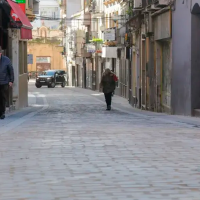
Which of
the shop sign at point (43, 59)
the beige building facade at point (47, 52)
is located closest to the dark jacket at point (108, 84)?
the beige building facade at point (47, 52)

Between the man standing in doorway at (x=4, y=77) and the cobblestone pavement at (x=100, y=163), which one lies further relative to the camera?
the man standing in doorway at (x=4, y=77)

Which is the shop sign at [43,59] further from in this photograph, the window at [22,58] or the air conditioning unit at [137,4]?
the air conditioning unit at [137,4]

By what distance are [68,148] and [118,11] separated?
46.3 metres

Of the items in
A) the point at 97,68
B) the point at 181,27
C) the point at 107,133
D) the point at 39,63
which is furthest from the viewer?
the point at 39,63

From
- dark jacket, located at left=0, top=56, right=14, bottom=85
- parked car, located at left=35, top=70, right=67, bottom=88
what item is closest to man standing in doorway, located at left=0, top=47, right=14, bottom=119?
dark jacket, located at left=0, top=56, right=14, bottom=85

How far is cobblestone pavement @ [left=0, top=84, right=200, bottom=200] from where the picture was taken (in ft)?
23.4

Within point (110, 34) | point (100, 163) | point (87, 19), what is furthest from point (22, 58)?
point (87, 19)

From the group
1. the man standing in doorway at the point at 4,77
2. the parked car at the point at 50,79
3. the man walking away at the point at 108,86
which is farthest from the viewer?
the parked car at the point at 50,79

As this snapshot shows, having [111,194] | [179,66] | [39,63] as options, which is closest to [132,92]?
[179,66]

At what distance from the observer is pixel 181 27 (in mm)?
22938

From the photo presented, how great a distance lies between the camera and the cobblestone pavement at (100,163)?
7137 mm

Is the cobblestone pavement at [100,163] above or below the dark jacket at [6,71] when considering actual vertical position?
below

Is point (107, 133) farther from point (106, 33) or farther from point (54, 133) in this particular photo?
point (106, 33)

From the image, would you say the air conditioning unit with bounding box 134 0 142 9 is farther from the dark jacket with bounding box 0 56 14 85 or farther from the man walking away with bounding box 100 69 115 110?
the dark jacket with bounding box 0 56 14 85
